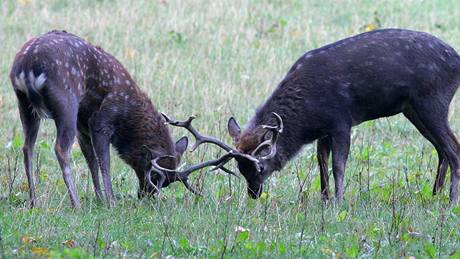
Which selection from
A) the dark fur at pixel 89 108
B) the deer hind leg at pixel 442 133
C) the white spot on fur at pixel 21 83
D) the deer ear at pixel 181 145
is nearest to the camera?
the white spot on fur at pixel 21 83

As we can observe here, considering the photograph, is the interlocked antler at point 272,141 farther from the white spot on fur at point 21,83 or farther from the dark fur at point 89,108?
the white spot on fur at point 21,83

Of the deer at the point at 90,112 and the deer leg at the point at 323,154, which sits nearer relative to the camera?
the deer at the point at 90,112

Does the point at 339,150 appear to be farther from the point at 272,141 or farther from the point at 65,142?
the point at 65,142

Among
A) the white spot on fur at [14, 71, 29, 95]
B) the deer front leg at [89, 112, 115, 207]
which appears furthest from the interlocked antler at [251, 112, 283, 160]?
the white spot on fur at [14, 71, 29, 95]

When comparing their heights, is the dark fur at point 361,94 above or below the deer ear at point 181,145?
above

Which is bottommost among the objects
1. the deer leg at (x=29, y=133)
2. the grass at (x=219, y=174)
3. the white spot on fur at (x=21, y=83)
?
the grass at (x=219, y=174)

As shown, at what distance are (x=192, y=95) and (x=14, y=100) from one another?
7.37ft

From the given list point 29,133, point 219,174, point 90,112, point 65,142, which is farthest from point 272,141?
point 29,133

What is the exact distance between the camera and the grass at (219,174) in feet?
24.0

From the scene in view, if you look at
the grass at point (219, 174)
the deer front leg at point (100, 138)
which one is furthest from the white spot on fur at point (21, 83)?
the deer front leg at point (100, 138)

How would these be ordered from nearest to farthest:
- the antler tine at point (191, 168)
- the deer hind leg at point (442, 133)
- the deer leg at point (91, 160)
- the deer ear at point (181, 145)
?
the antler tine at point (191, 168), the deer hind leg at point (442, 133), the deer leg at point (91, 160), the deer ear at point (181, 145)

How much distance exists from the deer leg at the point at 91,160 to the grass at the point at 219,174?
11cm

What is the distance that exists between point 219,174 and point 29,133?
2116 millimetres

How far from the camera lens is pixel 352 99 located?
9.36 m
